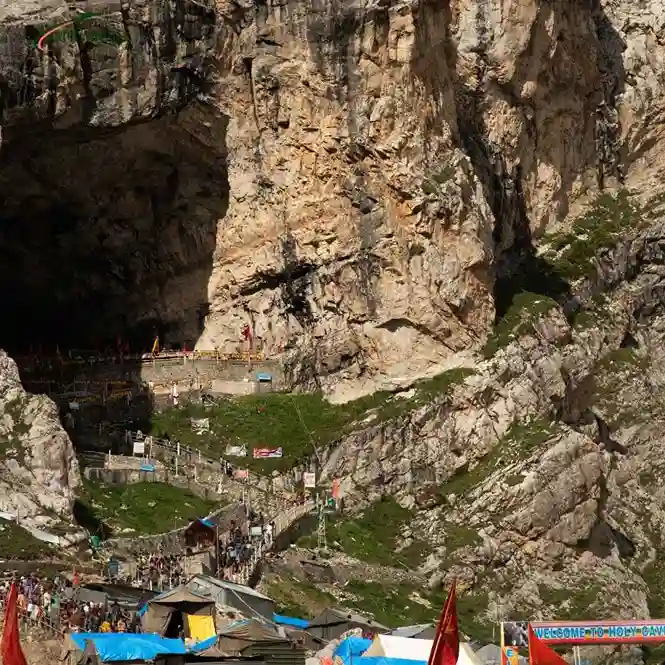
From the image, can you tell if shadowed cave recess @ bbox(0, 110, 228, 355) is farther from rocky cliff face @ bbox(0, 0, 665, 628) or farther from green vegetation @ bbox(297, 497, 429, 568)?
green vegetation @ bbox(297, 497, 429, 568)

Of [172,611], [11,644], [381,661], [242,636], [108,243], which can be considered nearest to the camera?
[11,644]

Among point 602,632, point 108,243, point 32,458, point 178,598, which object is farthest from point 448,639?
point 108,243

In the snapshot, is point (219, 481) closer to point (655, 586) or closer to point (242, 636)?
point (655, 586)

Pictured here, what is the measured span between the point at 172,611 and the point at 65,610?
300 centimetres

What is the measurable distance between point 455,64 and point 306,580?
21289mm

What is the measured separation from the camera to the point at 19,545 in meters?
69.1

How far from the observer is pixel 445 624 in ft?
179

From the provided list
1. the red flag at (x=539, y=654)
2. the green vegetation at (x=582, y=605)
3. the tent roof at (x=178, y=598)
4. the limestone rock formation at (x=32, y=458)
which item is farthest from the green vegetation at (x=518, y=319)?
the red flag at (x=539, y=654)

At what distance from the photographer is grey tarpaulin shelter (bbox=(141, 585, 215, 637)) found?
62.4 m

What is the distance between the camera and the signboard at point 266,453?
80.4m

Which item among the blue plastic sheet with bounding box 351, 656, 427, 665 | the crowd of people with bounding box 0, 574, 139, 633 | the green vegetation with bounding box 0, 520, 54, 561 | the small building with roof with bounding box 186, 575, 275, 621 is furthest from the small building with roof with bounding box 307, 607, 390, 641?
the green vegetation with bounding box 0, 520, 54, 561

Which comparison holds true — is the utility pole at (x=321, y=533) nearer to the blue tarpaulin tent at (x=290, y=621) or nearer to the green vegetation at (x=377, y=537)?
the green vegetation at (x=377, y=537)

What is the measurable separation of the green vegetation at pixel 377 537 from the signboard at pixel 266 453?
3.03m

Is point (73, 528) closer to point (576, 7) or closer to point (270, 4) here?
point (270, 4)
